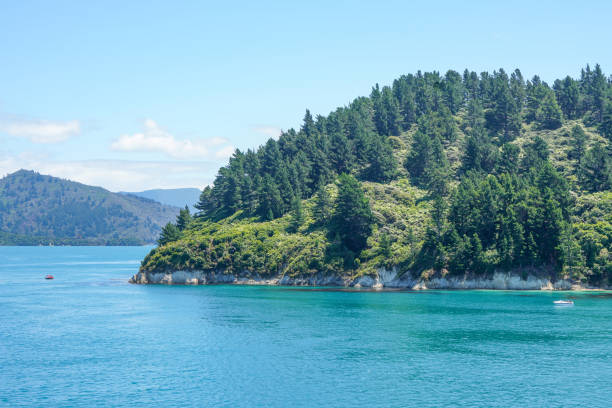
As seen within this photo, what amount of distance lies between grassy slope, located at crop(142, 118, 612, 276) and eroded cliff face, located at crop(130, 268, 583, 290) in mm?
1712

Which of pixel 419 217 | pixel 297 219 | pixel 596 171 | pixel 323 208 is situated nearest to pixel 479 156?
pixel 596 171

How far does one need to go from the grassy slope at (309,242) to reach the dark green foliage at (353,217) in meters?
3.06

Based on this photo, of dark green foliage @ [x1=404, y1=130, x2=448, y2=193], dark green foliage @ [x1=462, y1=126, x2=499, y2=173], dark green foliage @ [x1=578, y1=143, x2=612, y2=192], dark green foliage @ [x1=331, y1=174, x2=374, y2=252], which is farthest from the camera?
dark green foliage @ [x1=404, y1=130, x2=448, y2=193]

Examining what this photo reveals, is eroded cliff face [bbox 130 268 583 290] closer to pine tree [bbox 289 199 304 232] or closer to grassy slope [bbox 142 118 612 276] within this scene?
grassy slope [bbox 142 118 612 276]

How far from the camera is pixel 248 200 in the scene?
192m

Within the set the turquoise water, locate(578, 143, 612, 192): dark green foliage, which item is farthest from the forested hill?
the turquoise water

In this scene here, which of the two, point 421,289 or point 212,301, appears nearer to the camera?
point 212,301

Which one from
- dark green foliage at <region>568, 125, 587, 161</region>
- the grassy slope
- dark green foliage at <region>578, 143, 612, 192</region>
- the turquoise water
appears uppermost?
dark green foliage at <region>568, 125, 587, 161</region>

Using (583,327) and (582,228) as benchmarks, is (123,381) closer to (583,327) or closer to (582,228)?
(583,327)

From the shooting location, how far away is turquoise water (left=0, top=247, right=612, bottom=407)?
5350cm

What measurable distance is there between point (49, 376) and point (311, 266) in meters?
91.4

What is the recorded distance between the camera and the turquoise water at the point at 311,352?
53.5 meters

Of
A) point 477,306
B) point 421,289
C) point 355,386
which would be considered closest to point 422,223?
point 421,289

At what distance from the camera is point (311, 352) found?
230 feet
